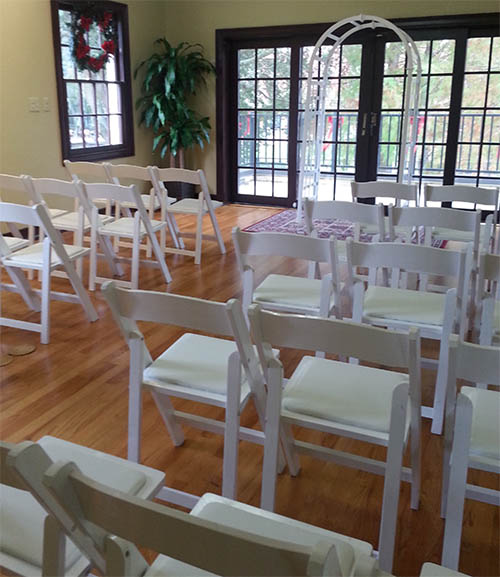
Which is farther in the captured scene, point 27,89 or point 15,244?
point 27,89

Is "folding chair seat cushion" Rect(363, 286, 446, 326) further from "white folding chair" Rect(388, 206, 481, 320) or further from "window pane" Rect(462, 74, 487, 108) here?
"window pane" Rect(462, 74, 487, 108)

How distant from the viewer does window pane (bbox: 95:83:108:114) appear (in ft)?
22.3

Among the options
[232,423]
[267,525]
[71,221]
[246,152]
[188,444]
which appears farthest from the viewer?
[246,152]

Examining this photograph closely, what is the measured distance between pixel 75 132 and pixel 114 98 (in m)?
0.89

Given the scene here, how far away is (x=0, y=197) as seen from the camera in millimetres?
5457

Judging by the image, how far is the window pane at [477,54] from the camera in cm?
640

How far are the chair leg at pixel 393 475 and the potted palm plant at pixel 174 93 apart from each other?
6.37 meters

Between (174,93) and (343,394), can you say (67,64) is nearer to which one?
(174,93)

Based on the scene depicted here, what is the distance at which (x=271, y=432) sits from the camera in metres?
1.62

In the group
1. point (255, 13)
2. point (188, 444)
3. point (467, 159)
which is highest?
point (255, 13)

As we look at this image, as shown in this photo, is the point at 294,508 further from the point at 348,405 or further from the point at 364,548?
the point at 364,548

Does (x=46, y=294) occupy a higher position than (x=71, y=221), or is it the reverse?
(x=71, y=221)

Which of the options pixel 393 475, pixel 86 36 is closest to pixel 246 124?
pixel 86 36

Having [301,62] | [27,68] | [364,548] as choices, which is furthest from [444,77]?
[364,548]
